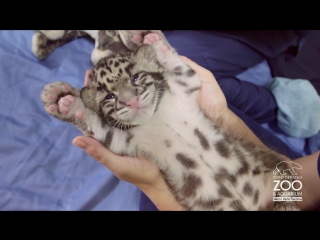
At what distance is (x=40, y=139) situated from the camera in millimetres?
861

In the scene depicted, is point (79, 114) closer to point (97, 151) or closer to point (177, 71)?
point (97, 151)

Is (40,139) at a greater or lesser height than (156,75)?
lesser

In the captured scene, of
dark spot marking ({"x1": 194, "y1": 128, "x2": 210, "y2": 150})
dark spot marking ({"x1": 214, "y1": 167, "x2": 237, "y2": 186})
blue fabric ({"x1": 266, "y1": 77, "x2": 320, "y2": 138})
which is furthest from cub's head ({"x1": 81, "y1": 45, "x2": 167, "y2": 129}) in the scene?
blue fabric ({"x1": 266, "y1": 77, "x2": 320, "y2": 138})

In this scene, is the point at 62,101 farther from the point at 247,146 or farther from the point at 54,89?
the point at 247,146

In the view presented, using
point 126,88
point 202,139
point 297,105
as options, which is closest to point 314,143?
point 297,105

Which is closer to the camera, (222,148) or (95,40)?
(222,148)

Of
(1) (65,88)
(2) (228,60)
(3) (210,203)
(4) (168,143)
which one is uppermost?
(2) (228,60)

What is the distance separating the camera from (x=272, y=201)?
2.39ft

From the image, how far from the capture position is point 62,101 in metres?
0.72

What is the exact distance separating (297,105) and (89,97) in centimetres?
58

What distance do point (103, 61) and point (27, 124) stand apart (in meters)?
0.31

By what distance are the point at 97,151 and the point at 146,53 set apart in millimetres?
287
